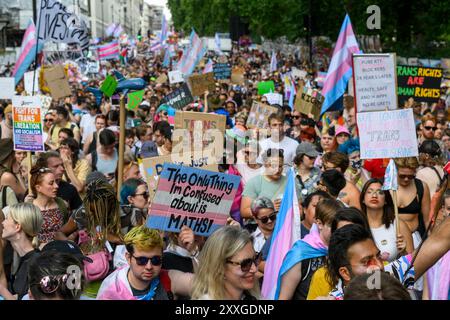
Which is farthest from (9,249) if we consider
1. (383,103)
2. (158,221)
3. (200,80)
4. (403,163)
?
(200,80)

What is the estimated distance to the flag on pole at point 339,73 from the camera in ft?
37.5

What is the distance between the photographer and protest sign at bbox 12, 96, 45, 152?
835cm

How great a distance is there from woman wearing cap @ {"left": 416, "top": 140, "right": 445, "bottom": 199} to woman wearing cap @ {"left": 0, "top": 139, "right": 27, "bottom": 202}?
11.9 ft

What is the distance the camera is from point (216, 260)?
393cm

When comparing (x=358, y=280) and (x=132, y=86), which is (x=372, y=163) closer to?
(x=132, y=86)

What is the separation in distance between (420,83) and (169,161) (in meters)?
7.75

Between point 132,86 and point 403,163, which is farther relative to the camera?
point 132,86

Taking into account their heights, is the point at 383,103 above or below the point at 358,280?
above

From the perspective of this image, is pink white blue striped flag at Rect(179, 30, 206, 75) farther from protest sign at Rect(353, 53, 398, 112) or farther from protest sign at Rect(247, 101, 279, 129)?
protest sign at Rect(353, 53, 398, 112)

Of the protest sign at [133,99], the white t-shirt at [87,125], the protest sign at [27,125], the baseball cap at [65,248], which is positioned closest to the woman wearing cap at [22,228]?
the baseball cap at [65,248]

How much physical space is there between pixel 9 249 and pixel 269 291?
2115mm
